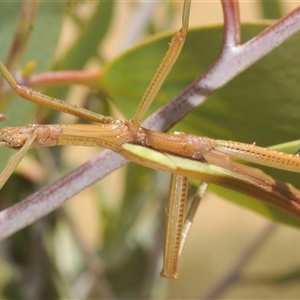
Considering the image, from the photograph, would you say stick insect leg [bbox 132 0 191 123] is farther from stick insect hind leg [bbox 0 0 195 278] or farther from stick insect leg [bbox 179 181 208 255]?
stick insect leg [bbox 179 181 208 255]

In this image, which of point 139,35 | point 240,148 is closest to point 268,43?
point 240,148

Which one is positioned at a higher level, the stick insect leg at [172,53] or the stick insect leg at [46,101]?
the stick insect leg at [172,53]

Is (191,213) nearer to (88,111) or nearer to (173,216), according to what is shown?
(173,216)

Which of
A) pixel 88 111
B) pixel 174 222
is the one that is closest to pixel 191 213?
pixel 174 222

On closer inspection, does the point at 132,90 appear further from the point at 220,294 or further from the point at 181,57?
the point at 220,294

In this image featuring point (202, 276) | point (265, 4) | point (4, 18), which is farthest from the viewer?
point (202, 276)

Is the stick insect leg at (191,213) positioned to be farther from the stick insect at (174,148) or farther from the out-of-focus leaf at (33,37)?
the out-of-focus leaf at (33,37)

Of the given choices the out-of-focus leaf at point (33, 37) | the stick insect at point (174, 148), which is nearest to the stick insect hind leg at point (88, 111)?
the stick insect at point (174, 148)

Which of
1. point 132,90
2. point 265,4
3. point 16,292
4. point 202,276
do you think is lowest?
point 16,292
